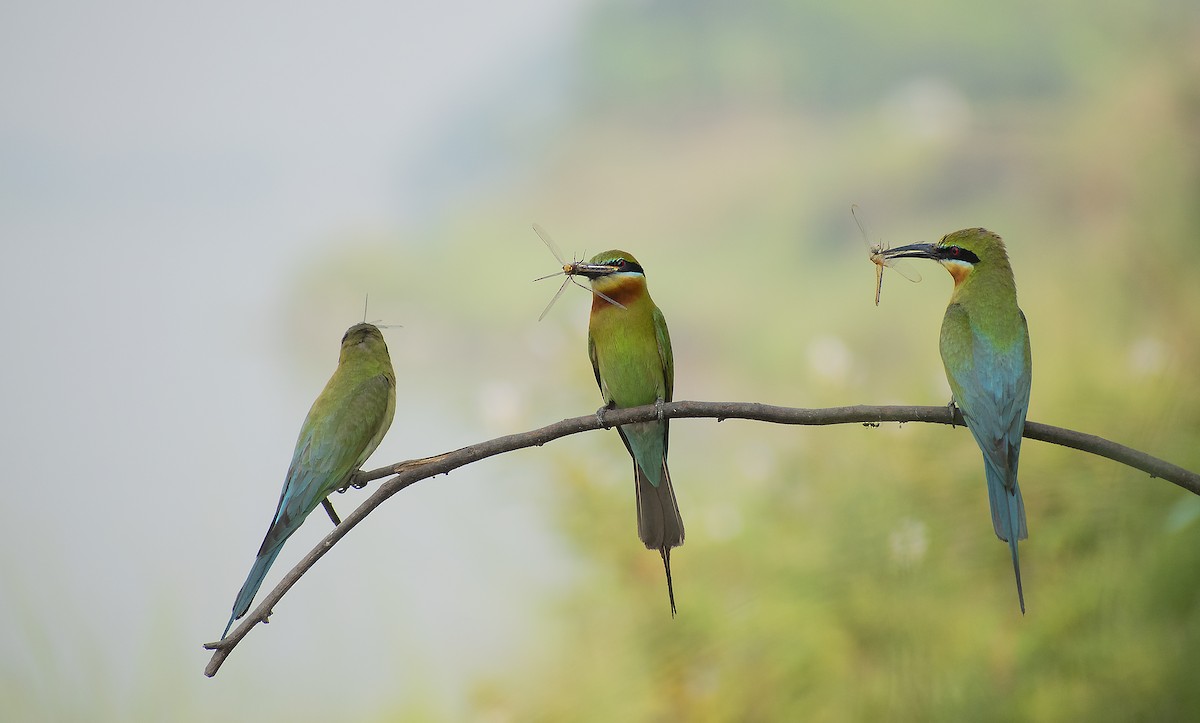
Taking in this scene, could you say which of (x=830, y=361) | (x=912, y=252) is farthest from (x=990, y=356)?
(x=830, y=361)

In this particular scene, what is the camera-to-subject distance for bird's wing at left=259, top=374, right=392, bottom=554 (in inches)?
68.2

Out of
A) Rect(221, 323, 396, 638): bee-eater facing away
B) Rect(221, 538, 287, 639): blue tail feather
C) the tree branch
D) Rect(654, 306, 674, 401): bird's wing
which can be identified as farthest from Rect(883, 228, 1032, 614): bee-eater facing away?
Rect(221, 538, 287, 639): blue tail feather

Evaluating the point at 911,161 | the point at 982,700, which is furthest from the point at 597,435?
the point at 911,161

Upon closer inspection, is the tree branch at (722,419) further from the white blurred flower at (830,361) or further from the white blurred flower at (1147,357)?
the white blurred flower at (1147,357)

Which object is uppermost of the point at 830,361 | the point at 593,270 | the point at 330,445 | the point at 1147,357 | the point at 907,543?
the point at 593,270

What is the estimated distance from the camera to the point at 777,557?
3.91 meters

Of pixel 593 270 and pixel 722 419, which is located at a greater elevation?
pixel 593 270

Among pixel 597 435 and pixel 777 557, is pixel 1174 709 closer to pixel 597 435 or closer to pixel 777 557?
pixel 777 557

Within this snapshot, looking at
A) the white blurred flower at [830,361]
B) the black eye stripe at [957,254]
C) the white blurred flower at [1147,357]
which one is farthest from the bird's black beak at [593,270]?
the white blurred flower at [1147,357]

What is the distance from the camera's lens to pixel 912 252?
6.31ft

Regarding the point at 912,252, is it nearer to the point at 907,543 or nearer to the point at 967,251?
the point at 967,251

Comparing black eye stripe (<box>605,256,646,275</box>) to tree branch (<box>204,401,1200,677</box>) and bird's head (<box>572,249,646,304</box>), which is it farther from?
tree branch (<box>204,401,1200,677</box>)

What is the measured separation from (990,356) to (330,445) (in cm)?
118

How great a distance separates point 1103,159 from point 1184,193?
38 centimetres
